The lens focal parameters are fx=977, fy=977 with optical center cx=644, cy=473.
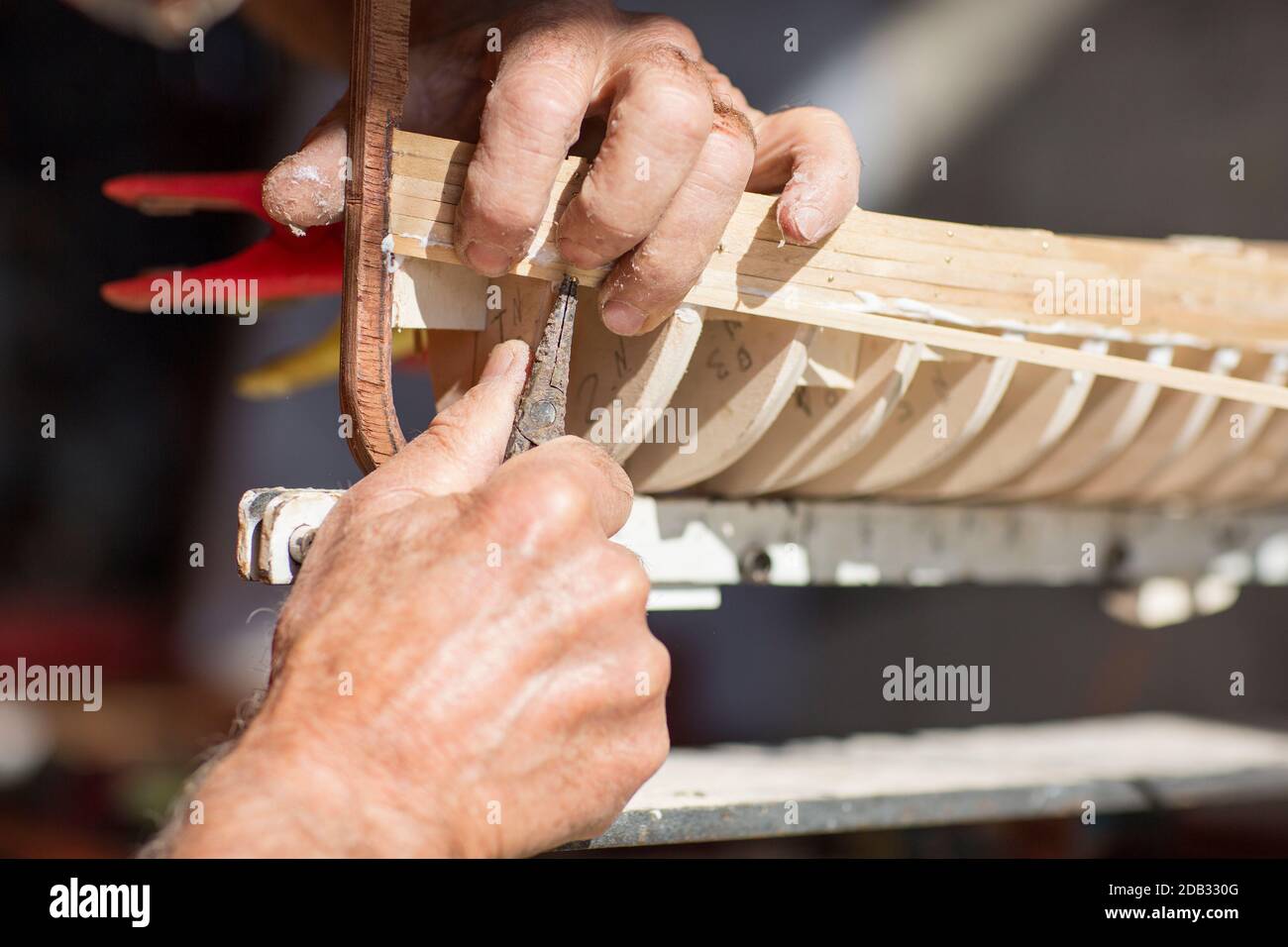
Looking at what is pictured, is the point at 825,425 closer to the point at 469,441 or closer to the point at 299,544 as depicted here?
the point at 469,441

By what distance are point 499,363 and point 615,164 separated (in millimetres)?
198

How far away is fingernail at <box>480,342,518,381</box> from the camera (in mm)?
840

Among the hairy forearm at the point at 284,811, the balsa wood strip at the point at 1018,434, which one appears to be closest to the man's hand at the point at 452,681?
the hairy forearm at the point at 284,811

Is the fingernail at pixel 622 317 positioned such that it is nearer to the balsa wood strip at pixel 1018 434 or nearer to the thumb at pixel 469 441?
the thumb at pixel 469 441

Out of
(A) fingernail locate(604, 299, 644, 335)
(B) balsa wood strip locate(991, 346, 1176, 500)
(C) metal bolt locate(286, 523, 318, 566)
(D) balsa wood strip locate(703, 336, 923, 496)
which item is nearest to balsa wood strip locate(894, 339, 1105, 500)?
(B) balsa wood strip locate(991, 346, 1176, 500)

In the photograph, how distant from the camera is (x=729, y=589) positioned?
10.00 ft

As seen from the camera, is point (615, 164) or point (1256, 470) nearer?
point (615, 164)

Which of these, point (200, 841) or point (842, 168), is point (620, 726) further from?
point (842, 168)

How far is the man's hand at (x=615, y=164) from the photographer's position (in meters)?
0.75

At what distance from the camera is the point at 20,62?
87.4 inches

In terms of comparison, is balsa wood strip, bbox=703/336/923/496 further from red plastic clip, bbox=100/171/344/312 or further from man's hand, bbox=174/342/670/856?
red plastic clip, bbox=100/171/344/312

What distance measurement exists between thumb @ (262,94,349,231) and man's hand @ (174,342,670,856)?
0.22m

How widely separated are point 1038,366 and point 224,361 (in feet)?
7.24

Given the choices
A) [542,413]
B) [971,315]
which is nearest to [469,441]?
[542,413]
